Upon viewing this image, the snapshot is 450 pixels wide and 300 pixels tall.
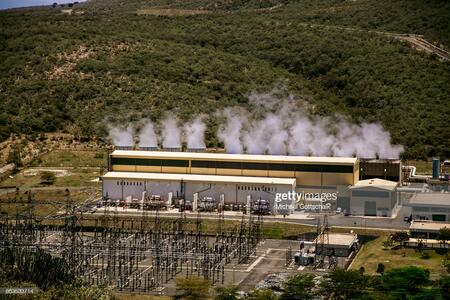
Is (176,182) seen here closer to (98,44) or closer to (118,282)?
(118,282)

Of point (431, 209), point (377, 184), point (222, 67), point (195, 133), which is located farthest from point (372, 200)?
point (222, 67)

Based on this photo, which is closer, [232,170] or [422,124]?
[232,170]

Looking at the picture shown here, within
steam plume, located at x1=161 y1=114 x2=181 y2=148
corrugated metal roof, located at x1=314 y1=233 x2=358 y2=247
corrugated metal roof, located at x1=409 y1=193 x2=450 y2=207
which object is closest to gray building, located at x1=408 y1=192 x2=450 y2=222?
corrugated metal roof, located at x1=409 y1=193 x2=450 y2=207

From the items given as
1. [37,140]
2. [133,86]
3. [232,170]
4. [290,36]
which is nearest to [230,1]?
[290,36]

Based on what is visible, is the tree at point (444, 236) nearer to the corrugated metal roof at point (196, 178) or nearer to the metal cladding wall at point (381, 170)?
the corrugated metal roof at point (196, 178)

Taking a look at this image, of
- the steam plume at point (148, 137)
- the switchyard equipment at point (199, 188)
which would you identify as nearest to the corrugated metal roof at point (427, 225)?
the switchyard equipment at point (199, 188)

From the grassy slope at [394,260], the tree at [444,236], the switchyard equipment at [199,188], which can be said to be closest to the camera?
the grassy slope at [394,260]

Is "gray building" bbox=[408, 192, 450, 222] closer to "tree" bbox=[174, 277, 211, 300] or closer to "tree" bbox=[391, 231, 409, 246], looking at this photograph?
"tree" bbox=[391, 231, 409, 246]
